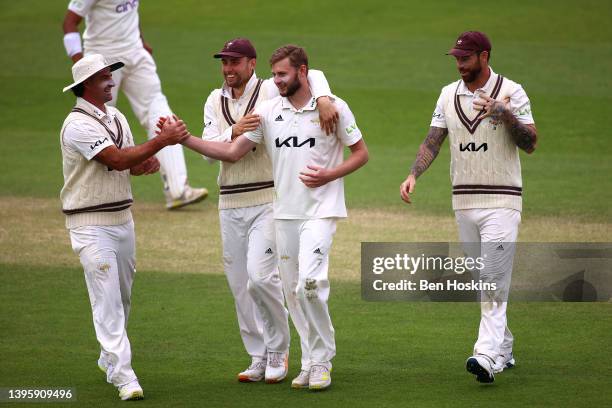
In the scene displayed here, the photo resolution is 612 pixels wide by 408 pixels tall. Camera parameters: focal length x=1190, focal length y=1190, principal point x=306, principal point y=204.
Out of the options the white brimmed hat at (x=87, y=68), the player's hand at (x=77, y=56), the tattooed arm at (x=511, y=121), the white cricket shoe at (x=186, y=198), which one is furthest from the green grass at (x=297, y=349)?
the player's hand at (x=77, y=56)

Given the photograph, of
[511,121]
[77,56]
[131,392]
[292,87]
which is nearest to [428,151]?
[511,121]

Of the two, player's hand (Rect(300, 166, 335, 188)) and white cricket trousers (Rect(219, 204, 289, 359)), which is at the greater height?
player's hand (Rect(300, 166, 335, 188))

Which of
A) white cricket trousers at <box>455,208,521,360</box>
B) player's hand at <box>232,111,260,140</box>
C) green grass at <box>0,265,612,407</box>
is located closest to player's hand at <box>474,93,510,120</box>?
Result: white cricket trousers at <box>455,208,521,360</box>

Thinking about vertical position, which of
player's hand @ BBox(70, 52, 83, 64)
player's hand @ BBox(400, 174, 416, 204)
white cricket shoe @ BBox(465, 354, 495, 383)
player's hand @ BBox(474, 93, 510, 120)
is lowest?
white cricket shoe @ BBox(465, 354, 495, 383)

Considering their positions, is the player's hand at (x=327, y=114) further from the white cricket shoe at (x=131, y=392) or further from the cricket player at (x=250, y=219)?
the white cricket shoe at (x=131, y=392)

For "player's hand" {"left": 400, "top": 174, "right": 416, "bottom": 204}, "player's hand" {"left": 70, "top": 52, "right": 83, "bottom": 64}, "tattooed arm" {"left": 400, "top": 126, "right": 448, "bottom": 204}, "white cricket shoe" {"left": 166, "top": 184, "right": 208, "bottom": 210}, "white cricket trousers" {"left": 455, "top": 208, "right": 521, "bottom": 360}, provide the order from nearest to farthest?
"white cricket trousers" {"left": 455, "top": 208, "right": 521, "bottom": 360}
"player's hand" {"left": 400, "top": 174, "right": 416, "bottom": 204}
"tattooed arm" {"left": 400, "top": 126, "right": 448, "bottom": 204}
"player's hand" {"left": 70, "top": 52, "right": 83, "bottom": 64}
"white cricket shoe" {"left": 166, "top": 184, "right": 208, "bottom": 210}

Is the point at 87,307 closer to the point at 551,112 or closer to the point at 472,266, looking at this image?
the point at 472,266

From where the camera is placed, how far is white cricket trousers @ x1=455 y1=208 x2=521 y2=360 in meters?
8.08

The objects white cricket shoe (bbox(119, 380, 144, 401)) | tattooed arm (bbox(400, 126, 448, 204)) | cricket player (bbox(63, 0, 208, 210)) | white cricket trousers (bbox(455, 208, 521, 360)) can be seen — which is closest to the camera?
white cricket shoe (bbox(119, 380, 144, 401))

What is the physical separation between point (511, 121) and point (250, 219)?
6.31ft

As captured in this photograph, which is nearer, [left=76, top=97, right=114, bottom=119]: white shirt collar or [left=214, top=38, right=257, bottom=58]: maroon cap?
[left=76, top=97, right=114, bottom=119]: white shirt collar

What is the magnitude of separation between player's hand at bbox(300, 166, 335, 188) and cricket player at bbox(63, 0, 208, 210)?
6.38 m

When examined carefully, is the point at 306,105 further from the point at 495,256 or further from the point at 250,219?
the point at 495,256

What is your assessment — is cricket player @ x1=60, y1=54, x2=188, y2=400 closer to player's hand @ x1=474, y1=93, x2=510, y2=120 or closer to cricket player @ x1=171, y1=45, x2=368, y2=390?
cricket player @ x1=171, y1=45, x2=368, y2=390
